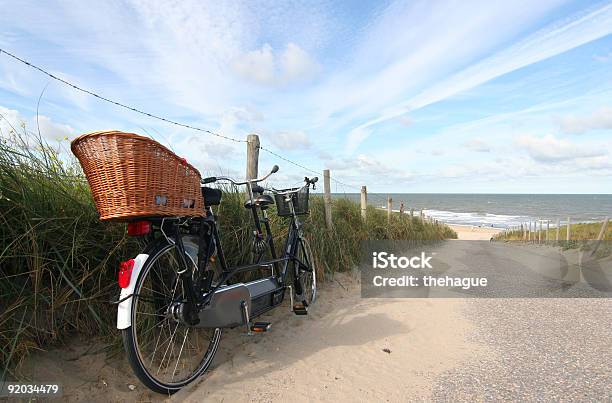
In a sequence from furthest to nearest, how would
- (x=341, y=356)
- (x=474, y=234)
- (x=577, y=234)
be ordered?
1. (x=474, y=234)
2. (x=577, y=234)
3. (x=341, y=356)

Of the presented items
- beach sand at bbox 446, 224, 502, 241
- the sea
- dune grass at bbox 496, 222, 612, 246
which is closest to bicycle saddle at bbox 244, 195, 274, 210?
the sea

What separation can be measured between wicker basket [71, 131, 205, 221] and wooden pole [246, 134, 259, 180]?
2.32m

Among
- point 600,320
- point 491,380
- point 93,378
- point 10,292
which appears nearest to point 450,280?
point 600,320

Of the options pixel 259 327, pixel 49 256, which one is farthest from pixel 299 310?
pixel 49 256

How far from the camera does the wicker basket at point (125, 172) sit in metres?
1.93

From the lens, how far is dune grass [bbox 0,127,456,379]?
237 cm

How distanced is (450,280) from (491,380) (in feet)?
13.1

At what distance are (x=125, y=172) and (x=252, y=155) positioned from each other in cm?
256

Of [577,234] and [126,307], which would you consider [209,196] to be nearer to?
[126,307]

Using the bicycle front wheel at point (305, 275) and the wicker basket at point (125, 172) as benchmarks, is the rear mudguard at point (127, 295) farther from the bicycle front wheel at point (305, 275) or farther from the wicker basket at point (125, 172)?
the bicycle front wheel at point (305, 275)

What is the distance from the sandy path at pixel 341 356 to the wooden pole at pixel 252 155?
Answer: 5.55 ft

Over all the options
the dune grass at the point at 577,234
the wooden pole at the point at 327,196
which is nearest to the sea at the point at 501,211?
the wooden pole at the point at 327,196

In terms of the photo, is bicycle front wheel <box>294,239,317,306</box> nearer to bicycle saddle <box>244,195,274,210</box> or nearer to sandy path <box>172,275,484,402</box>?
sandy path <box>172,275,484,402</box>

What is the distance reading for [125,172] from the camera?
1.93 m
